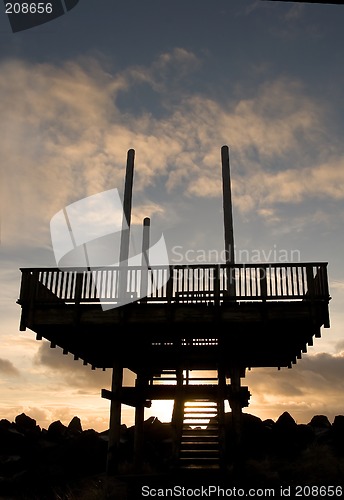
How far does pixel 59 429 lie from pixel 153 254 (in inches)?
561

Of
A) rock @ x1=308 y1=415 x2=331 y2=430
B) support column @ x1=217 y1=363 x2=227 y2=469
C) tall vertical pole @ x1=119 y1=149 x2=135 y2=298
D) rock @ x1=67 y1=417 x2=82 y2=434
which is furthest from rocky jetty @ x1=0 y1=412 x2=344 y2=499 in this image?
tall vertical pole @ x1=119 y1=149 x2=135 y2=298

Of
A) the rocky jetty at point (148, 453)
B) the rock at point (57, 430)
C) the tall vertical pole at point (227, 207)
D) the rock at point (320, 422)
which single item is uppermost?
the tall vertical pole at point (227, 207)

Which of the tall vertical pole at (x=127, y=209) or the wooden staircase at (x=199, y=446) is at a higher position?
the tall vertical pole at (x=127, y=209)

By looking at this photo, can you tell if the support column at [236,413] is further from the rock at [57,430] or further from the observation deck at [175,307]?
the rock at [57,430]

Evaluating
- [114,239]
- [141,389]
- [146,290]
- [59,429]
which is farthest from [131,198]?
[59,429]

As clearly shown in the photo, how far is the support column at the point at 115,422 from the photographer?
59.4ft

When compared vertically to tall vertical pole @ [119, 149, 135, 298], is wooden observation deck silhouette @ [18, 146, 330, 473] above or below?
below

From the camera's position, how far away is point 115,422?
743 inches

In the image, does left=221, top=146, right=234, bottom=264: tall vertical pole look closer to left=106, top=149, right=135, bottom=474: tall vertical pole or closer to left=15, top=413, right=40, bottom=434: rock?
left=106, top=149, right=135, bottom=474: tall vertical pole

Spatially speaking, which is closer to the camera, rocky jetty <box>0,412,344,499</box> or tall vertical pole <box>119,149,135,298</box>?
tall vertical pole <box>119,149,135,298</box>

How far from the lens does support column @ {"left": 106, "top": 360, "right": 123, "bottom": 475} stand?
18094mm

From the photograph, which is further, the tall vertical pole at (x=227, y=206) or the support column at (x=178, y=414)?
the tall vertical pole at (x=227, y=206)

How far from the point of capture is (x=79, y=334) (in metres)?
18.0

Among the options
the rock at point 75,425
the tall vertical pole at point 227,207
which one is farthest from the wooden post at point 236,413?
the rock at point 75,425
